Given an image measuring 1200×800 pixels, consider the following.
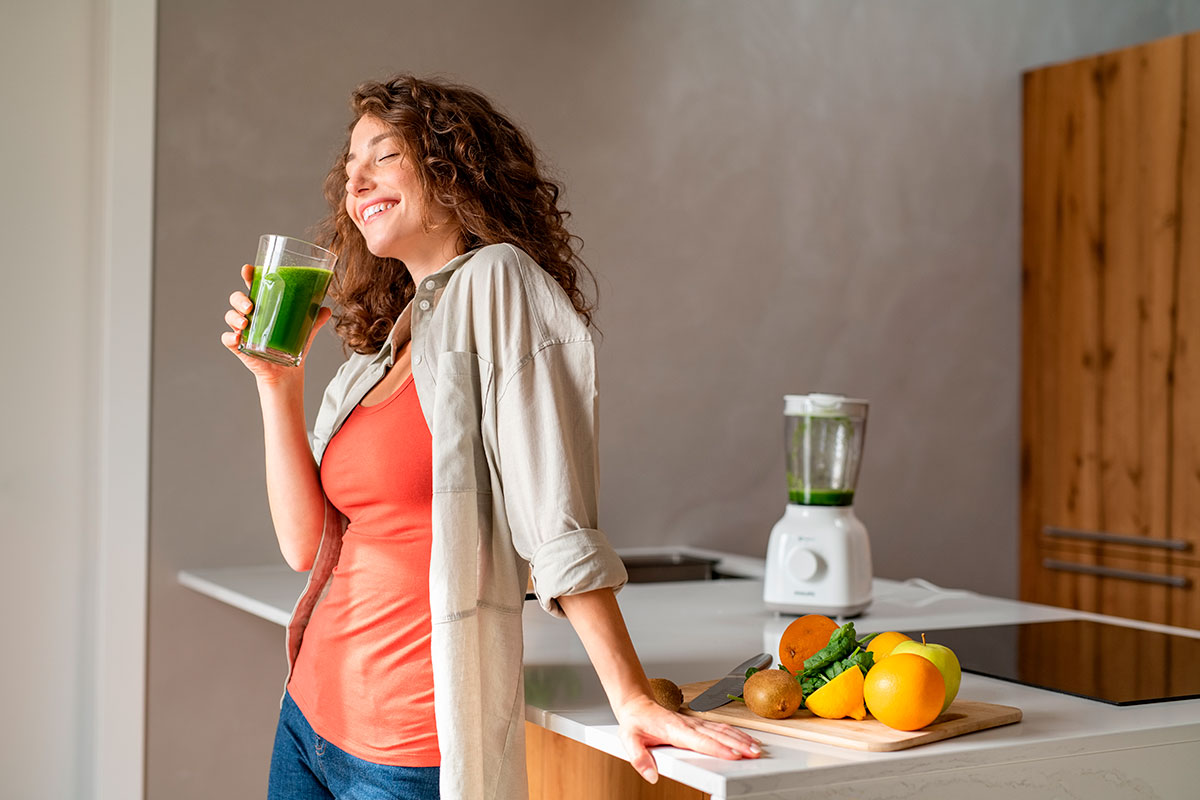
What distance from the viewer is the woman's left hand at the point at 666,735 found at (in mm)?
970

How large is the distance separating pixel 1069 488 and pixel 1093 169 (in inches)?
31.4

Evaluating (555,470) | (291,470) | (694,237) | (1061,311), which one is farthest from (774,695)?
(1061,311)

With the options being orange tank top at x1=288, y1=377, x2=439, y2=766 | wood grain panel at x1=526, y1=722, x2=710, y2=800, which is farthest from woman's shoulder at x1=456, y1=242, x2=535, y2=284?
wood grain panel at x1=526, y1=722, x2=710, y2=800

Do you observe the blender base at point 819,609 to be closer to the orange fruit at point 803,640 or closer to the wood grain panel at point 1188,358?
the orange fruit at point 803,640

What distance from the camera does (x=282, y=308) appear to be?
1.20m

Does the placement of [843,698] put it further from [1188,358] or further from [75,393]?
[1188,358]

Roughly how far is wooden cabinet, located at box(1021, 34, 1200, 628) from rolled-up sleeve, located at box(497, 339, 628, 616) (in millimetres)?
2159

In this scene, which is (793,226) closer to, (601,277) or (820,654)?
(601,277)

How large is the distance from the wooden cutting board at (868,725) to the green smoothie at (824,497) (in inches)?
24.0

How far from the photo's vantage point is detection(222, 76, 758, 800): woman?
1.05 metres

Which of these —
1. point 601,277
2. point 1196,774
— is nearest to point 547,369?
point 1196,774

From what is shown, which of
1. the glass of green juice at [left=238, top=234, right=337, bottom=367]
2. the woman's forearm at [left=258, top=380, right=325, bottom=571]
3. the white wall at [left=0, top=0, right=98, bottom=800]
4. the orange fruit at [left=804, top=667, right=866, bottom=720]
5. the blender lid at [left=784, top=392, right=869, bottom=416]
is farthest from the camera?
the white wall at [left=0, top=0, right=98, bottom=800]

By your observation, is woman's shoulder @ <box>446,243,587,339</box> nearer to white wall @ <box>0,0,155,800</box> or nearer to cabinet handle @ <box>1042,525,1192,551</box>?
white wall @ <box>0,0,155,800</box>

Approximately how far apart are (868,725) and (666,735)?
189 mm
